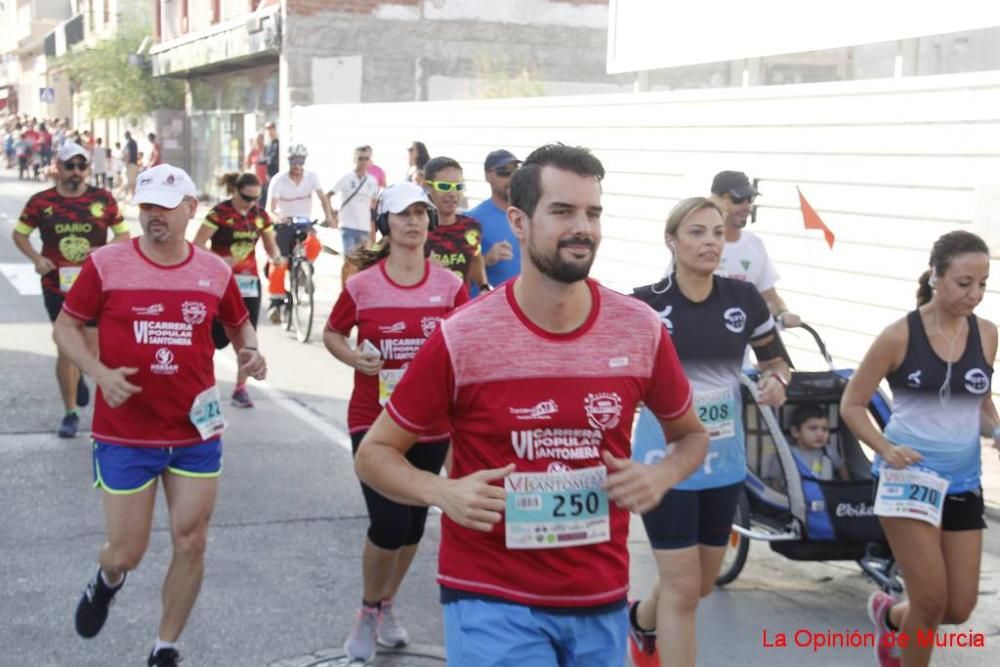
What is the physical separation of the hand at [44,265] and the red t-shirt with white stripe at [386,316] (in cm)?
474

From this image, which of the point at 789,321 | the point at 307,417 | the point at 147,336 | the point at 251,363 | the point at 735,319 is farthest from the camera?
the point at 307,417

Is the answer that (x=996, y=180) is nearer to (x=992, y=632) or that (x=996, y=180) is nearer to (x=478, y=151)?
(x=992, y=632)

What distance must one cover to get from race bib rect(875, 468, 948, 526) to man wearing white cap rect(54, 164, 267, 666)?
2.60 m

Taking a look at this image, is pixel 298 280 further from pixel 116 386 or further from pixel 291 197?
pixel 116 386

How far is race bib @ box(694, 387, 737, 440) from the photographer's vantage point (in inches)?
214

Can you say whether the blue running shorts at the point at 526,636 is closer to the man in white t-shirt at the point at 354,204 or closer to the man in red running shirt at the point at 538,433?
the man in red running shirt at the point at 538,433

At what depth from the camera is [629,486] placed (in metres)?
3.55

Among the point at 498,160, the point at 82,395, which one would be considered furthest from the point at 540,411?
the point at 82,395

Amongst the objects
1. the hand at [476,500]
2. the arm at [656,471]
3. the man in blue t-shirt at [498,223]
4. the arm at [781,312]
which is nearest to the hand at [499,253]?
the man in blue t-shirt at [498,223]

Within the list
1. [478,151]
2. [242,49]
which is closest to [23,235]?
[478,151]

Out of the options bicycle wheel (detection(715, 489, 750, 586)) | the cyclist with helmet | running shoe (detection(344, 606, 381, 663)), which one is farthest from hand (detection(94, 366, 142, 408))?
the cyclist with helmet

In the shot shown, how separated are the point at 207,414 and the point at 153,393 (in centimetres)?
23

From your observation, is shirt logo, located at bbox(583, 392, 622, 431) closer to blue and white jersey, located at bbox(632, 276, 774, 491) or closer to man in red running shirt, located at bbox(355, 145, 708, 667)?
man in red running shirt, located at bbox(355, 145, 708, 667)

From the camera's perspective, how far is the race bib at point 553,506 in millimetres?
3559
